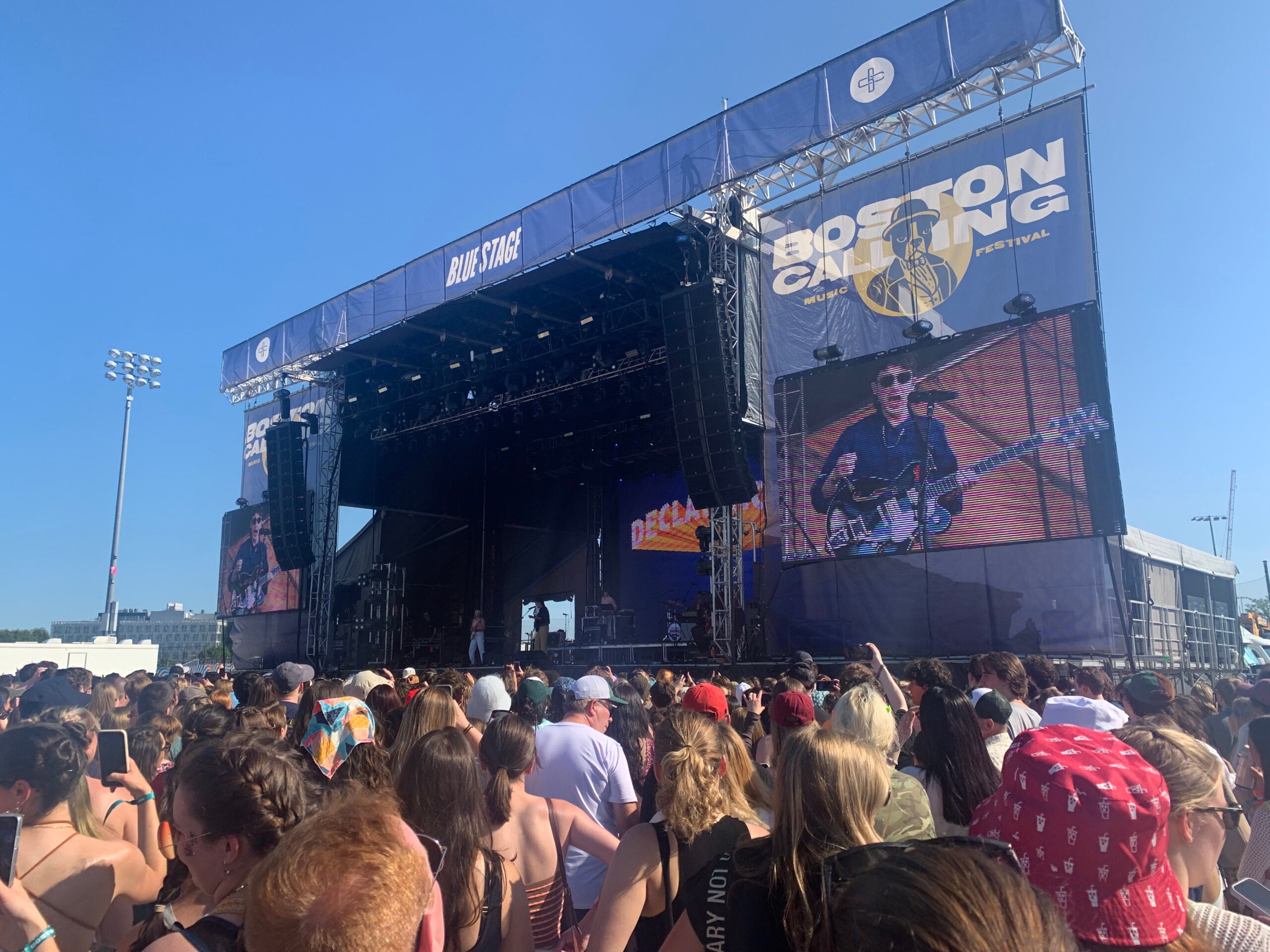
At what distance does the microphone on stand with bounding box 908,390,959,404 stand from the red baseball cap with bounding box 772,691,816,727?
8.50 metres

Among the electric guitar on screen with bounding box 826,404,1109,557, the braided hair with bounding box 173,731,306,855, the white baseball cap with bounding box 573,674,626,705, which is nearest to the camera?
the braided hair with bounding box 173,731,306,855

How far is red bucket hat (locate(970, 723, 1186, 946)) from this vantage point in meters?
1.30

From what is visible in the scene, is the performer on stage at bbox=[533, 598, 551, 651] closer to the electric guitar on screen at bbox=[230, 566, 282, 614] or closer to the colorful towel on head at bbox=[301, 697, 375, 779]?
the electric guitar on screen at bbox=[230, 566, 282, 614]

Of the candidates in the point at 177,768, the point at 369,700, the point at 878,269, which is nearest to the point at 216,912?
the point at 177,768

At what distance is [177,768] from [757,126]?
12.5 meters

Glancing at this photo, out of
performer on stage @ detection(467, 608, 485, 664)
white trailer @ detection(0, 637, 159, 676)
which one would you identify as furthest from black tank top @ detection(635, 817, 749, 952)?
performer on stage @ detection(467, 608, 485, 664)

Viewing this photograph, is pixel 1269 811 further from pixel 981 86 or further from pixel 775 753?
pixel 981 86

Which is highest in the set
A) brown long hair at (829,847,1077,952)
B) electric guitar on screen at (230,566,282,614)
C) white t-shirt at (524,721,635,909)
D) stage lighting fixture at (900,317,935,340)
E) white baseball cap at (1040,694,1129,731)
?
stage lighting fixture at (900,317,935,340)

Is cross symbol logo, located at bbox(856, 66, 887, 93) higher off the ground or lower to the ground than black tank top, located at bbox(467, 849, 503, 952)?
higher

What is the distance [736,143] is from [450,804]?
12.2 metres

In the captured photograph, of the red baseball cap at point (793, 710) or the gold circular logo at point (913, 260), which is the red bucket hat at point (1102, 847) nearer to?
the red baseball cap at point (793, 710)

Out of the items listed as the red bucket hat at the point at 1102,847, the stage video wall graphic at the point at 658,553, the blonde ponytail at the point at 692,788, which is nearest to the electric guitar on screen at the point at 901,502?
the stage video wall graphic at the point at 658,553

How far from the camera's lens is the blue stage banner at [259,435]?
21.4 metres

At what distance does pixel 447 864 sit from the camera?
227 centimetres
